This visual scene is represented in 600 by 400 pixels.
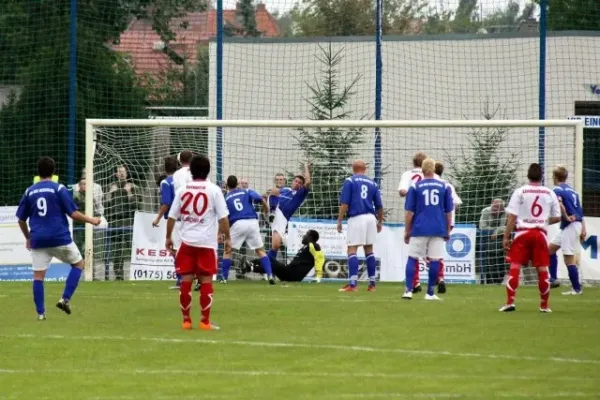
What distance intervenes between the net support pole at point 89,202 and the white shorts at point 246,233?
2789 millimetres

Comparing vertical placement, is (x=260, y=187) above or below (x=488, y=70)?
below

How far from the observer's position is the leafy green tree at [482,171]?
A: 25172mm

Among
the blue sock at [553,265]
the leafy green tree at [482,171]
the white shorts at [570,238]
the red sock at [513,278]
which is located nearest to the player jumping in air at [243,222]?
the leafy green tree at [482,171]

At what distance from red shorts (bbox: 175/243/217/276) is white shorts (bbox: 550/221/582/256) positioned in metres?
8.71

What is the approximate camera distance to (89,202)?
77.9 ft

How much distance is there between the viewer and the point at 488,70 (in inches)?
1147

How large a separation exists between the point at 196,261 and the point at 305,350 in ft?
7.82

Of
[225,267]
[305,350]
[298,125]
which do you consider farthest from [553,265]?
[305,350]

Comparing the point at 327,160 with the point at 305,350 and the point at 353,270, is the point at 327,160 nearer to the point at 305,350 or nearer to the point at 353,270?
the point at 353,270

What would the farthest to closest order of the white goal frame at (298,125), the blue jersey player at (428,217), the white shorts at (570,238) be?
the white goal frame at (298,125)
the white shorts at (570,238)
the blue jersey player at (428,217)

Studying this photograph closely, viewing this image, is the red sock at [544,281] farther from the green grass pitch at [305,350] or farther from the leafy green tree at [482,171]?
the leafy green tree at [482,171]

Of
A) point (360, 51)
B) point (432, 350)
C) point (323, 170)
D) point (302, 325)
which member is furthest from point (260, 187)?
point (432, 350)

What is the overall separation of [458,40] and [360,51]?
2.32m

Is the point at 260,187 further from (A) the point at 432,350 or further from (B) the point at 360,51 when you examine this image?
(A) the point at 432,350
